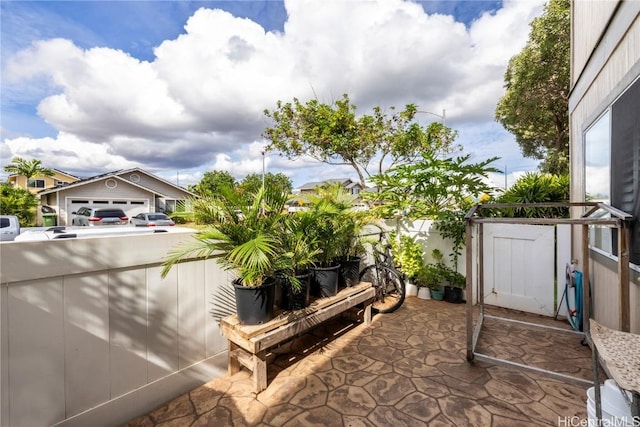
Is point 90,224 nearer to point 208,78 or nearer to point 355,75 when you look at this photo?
point 208,78

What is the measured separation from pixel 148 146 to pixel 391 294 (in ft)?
132

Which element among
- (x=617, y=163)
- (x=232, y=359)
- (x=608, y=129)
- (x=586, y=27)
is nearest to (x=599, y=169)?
(x=608, y=129)

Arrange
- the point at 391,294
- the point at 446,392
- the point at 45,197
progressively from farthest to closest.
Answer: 1. the point at 45,197
2. the point at 391,294
3. the point at 446,392

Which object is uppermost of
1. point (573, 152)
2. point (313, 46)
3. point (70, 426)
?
point (313, 46)

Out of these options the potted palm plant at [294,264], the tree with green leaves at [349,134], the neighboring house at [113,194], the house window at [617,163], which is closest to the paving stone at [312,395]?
the potted palm plant at [294,264]

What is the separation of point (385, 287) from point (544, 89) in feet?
36.1

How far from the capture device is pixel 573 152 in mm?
3701

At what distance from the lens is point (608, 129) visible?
235 centimetres

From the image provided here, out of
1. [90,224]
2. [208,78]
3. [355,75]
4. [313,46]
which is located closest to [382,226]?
[313,46]

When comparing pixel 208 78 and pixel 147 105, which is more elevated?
pixel 147 105

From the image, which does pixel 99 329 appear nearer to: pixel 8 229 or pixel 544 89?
pixel 8 229

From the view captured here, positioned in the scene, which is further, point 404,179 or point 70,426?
point 404,179

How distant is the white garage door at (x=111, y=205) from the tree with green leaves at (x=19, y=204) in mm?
1376

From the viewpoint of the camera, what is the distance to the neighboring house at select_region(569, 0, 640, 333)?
184 centimetres
